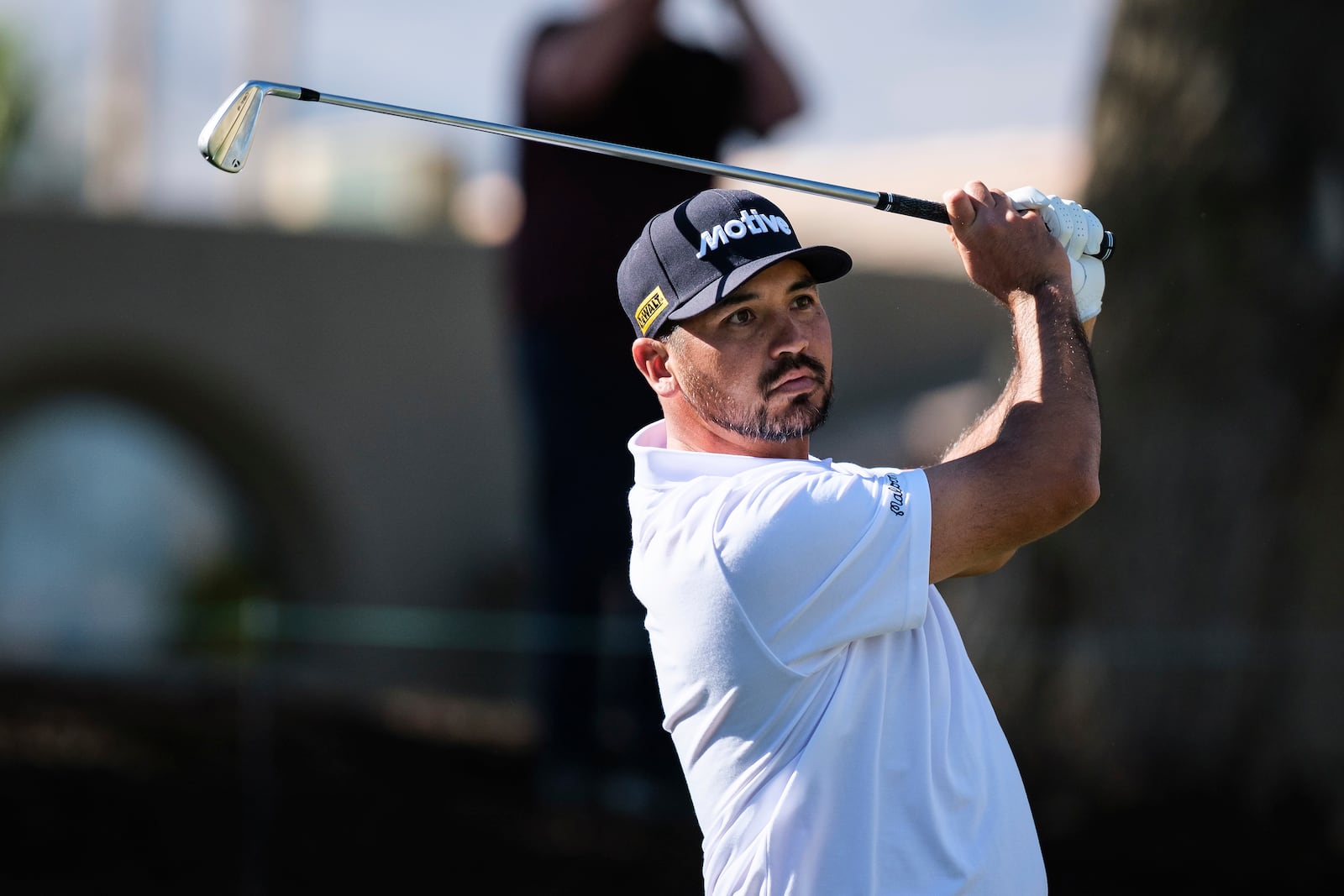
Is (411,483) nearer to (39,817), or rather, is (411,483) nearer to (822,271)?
(39,817)

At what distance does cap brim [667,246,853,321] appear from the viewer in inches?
73.4

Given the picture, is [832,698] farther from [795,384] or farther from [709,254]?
[709,254]

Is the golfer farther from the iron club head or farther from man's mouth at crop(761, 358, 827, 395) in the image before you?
the iron club head

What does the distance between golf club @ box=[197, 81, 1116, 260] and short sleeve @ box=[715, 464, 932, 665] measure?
1.43 feet

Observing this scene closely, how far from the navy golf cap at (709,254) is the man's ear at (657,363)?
16 mm

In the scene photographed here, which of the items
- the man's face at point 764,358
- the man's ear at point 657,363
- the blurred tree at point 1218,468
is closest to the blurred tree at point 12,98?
the blurred tree at point 1218,468

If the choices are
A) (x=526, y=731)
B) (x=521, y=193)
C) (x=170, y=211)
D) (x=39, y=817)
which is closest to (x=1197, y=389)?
(x=521, y=193)

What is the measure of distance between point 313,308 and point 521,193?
242 cm

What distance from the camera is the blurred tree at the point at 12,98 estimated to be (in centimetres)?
694

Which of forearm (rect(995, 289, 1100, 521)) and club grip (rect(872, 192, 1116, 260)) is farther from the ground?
club grip (rect(872, 192, 1116, 260))

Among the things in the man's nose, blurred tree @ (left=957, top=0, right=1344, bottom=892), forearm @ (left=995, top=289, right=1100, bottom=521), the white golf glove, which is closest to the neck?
the man's nose

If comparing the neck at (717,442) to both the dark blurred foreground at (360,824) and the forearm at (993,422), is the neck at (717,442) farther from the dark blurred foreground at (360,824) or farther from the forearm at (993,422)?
the dark blurred foreground at (360,824)

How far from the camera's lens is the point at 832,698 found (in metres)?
1.77

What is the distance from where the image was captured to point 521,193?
4.80 meters
